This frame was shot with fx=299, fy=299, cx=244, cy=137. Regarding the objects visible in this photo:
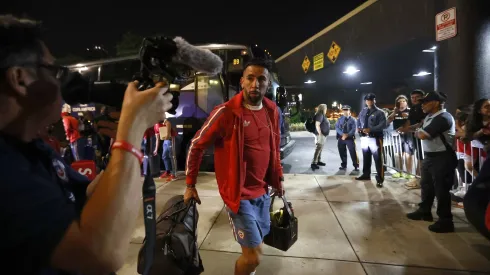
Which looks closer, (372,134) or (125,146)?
(125,146)

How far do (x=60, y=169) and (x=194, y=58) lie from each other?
64cm

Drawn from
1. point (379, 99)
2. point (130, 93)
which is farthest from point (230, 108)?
point (379, 99)

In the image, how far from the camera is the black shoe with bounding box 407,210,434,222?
4359mm

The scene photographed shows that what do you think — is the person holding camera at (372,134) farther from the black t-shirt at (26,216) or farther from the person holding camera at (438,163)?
the black t-shirt at (26,216)

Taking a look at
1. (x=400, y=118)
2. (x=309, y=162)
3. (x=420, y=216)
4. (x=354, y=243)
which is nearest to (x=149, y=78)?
(x=354, y=243)

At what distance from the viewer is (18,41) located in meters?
0.86

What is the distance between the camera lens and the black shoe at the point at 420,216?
14.3 ft

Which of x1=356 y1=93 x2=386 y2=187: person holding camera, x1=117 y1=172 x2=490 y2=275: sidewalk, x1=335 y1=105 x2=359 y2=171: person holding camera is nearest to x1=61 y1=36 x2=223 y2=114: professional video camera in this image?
x1=117 y1=172 x2=490 y2=275: sidewalk

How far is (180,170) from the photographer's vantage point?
26.9 feet

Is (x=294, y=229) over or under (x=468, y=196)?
under

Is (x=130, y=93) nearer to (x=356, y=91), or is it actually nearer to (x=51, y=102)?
(x=51, y=102)

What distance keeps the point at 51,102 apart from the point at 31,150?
15 cm

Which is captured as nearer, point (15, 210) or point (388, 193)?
point (15, 210)

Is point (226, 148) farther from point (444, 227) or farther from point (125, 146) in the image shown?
point (444, 227)
